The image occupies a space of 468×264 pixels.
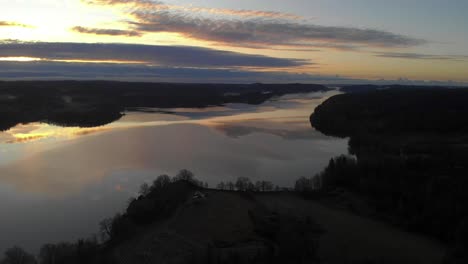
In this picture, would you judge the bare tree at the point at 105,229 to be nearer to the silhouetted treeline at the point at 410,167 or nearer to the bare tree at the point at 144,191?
the bare tree at the point at 144,191

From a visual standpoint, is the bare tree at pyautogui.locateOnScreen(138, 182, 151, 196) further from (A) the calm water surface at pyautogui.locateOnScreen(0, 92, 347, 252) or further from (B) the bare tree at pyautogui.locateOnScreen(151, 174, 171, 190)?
(A) the calm water surface at pyautogui.locateOnScreen(0, 92, 347, 252)

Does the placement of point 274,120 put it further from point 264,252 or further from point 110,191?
point 264,252

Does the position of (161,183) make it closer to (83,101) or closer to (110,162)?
(110,162)

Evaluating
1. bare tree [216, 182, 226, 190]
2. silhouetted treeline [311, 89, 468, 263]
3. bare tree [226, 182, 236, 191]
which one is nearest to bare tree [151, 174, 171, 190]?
bare tree [216, 182, 226, 190]

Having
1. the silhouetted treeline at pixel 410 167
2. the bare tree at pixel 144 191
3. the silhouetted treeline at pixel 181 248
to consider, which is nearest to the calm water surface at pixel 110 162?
the bare tree at pixel 144 191

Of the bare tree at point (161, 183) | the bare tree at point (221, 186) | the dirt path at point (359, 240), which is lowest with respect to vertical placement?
the dirt path at point (359, 240)

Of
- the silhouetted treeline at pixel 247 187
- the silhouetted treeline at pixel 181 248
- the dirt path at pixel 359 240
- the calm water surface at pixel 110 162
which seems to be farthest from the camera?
the silhouetted treeline at pixel 247 187
